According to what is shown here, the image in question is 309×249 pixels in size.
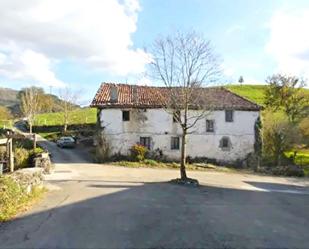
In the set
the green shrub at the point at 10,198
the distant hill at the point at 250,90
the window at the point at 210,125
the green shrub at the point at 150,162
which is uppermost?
the distant hill at the point at 250,90

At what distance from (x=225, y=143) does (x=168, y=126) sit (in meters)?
5.71

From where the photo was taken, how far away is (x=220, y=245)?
10.9 m

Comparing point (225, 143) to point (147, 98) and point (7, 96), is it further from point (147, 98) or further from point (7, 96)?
point (7, 96)

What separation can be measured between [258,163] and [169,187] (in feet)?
63.8

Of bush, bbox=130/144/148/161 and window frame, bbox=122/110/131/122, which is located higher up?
window frame, bbox=122/110/131/122

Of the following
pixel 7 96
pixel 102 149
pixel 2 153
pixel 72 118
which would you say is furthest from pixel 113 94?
pixel 7 96

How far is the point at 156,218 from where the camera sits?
46.0 ft

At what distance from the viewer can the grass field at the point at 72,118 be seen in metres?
67.3

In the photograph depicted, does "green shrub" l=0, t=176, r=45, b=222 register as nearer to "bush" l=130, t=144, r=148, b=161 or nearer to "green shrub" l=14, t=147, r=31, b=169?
"green shrub" l=14, t=147, r=31, b=169

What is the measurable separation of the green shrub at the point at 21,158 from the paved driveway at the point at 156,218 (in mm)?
8262

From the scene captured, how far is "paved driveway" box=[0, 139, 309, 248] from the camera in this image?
36.7 ft

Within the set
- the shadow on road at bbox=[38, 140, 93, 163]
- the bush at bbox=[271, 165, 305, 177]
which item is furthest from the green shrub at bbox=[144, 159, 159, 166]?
the bush at bbox=[271, 165, 305, 177]

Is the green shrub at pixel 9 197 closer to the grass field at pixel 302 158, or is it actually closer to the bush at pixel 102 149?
the bush at pixel 102 149

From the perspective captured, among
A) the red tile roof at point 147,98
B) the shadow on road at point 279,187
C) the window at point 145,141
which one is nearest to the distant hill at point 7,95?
the red tile roof at point 147,98
